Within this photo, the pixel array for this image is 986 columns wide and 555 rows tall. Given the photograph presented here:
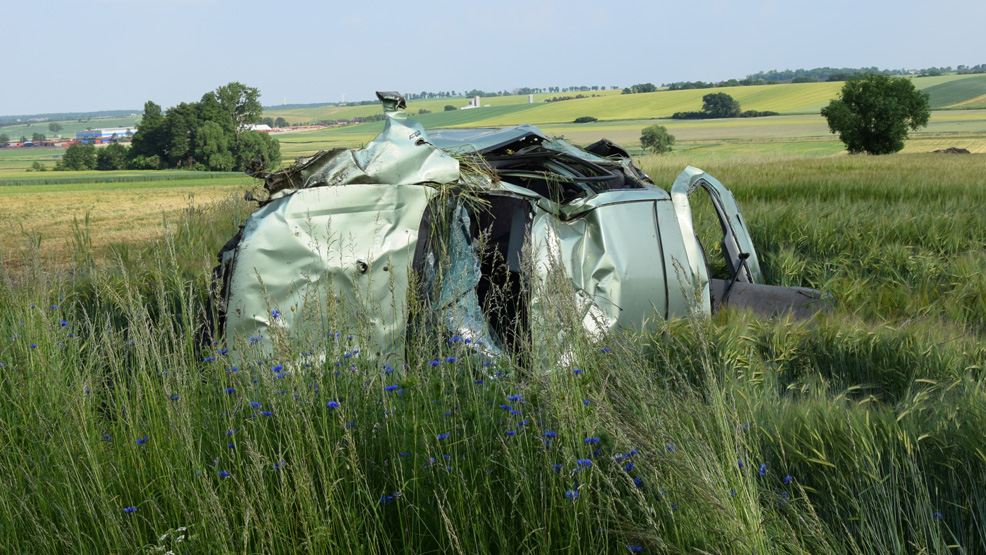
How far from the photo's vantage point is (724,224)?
19.0ft

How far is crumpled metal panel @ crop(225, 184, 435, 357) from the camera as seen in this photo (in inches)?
154

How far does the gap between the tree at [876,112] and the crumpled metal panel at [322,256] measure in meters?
46.4

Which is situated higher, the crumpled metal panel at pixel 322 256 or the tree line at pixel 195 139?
the tree line at pixel 195 139

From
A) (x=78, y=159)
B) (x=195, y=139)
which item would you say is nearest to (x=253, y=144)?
(x=195, y=139)

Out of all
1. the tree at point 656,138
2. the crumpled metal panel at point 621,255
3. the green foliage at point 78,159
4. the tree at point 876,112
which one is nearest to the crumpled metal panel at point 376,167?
the crumpled metal panel at point 621,255

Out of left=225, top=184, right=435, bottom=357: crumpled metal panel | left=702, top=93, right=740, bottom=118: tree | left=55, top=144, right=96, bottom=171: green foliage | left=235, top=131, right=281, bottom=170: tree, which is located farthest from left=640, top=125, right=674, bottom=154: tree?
left=225, top=184, right=435, bottom=357: crumpled metal panel

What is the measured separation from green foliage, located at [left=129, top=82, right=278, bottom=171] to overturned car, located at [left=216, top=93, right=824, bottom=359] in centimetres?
7124

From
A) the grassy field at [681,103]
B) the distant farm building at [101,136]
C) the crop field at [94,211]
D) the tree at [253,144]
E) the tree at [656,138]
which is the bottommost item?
the crop field at [94,211]

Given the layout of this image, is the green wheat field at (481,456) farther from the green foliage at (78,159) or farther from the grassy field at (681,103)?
the grassy field at (681,103)

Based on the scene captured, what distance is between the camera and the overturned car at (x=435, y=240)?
12.8ft

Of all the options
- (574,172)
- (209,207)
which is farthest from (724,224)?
(209,207)

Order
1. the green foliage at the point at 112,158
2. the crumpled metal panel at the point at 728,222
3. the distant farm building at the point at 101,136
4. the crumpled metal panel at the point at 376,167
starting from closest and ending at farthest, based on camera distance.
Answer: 1. the crumpled metal panel at the point at 376,167
2. the crumpled metal panel at the point at 728,222
3. the green foliage at the point at 112,158
4. the distant farm building at the point at 101,136

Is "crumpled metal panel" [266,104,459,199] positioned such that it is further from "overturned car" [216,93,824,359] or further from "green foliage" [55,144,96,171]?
"green foliage" [55,144,96,171]

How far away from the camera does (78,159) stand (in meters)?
79.7
